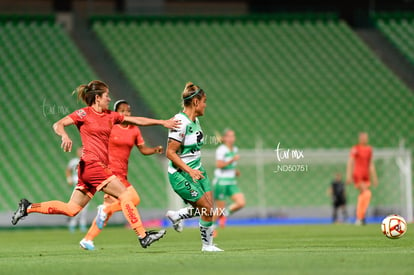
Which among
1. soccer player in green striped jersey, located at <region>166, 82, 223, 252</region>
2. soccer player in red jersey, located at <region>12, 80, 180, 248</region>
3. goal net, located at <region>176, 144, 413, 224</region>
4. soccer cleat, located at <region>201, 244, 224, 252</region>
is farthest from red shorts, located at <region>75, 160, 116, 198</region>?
goal net, located at <region>176, 144, 413, 224</region>

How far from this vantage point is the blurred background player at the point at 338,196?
23250mm

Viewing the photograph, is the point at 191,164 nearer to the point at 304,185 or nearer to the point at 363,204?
the point at 363,204

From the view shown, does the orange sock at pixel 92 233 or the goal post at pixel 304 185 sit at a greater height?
the goal post at pixel 304 185

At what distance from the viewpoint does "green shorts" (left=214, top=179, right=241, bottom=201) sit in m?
18.4

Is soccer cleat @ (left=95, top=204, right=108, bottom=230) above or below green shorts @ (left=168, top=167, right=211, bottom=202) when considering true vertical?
below

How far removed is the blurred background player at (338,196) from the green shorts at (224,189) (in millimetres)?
5646

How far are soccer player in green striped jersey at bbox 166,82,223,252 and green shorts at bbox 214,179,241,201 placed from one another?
→ 308 inches

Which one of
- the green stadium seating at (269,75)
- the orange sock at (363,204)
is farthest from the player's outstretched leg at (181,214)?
the green stadium seating at (269,75)

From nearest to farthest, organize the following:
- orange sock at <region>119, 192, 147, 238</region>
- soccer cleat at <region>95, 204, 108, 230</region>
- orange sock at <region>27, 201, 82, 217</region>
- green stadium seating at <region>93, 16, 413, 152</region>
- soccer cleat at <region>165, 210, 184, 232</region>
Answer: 1. orange sock at <region>119, 192, 147, 238</region>
2. orange sock at <region>27, 201, 82, 217</region>
3. soccer cleat at <region>165, 210, 184, 232</region>
4. soccer cleat at <region>95, 204, 108, 230</region>
5. green stadium seating at <region>93, 16, 413, 152</region>

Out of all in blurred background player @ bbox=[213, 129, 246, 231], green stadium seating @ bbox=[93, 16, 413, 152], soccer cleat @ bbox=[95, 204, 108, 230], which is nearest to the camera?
soccer cleat @ bbox=[95, 204, 108, 230]

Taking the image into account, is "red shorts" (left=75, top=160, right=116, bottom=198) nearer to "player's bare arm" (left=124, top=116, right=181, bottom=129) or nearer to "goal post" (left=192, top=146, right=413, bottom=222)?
"player's bare arm" (left=124, top=116, right=181, bottom=129)

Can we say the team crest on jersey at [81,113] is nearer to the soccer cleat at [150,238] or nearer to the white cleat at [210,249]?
the soccer cleat at [150,238]

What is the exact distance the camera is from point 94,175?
34.3 feet

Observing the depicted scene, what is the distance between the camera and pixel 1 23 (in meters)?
27.5
